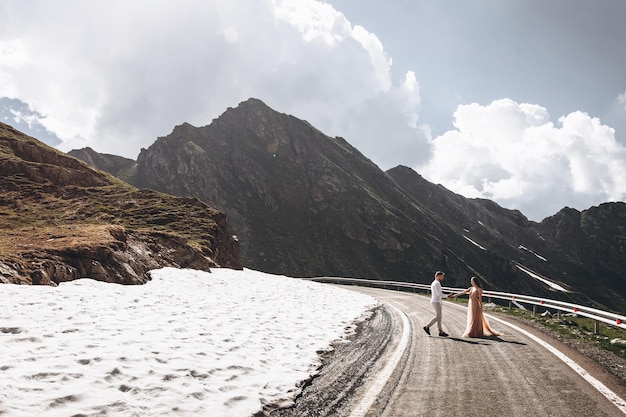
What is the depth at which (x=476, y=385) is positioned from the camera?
19.7ft

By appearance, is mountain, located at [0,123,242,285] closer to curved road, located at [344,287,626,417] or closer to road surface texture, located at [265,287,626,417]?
road surface texture, located at [265,287,626,417]

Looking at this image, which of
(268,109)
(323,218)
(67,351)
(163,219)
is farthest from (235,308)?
(268,109)

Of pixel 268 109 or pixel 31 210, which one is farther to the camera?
pixel 268 109

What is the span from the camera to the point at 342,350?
8500mm

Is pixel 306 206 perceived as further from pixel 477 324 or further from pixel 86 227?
pixel 477 324

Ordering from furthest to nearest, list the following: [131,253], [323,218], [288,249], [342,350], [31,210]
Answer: [323,218], [288,249], [31,210], [131,253], [342,350]

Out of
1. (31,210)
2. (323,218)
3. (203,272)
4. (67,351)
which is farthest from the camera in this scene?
(323,218)

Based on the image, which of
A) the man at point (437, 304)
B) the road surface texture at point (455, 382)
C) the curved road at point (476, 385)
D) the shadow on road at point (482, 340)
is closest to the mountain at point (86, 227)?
the road surface texture at point (455, 382)

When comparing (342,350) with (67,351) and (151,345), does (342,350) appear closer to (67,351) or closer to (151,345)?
(151,345)

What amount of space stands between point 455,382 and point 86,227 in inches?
738

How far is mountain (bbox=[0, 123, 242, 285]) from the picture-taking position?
12.9 m

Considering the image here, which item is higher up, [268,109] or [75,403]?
[268,109]

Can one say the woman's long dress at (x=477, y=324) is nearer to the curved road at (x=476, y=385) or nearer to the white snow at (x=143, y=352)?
the curved road at (x=476, y=385)

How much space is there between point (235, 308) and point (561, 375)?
380 inches
